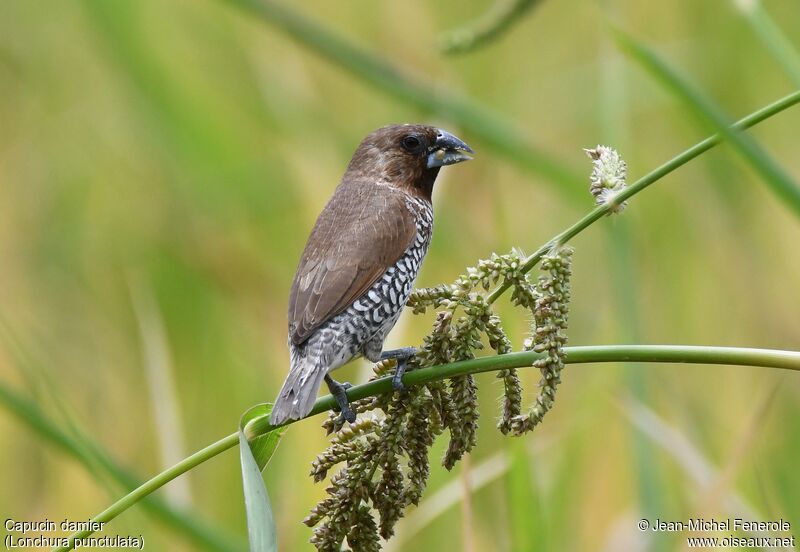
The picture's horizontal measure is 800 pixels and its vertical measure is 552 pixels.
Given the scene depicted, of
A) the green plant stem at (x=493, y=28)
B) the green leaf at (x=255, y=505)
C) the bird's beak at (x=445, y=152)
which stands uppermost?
the bird's beak at (x=445, y=152)

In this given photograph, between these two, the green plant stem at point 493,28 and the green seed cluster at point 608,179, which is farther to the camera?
the green plant stem at point 493,28

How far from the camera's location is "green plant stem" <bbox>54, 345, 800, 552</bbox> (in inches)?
64.4

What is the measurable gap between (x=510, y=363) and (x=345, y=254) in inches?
43.9

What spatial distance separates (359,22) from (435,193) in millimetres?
2476

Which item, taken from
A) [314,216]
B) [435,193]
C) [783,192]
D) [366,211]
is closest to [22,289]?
[314,216]

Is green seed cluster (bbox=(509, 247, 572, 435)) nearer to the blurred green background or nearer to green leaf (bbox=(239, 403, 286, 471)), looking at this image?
green leaf (bbox=(239, 403, 286, 471))

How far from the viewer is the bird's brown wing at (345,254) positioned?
277cm

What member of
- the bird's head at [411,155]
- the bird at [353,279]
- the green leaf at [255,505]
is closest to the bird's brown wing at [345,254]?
the bird at [353,279]

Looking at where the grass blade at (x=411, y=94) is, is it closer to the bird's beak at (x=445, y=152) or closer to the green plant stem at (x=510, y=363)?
the bird's beak at (x=445, y=152)

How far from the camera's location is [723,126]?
1.91m

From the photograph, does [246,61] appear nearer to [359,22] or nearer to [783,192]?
[359,22]

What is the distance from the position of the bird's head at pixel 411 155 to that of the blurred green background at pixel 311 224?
12 centimetres

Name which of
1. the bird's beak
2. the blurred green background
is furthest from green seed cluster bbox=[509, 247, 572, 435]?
the bird's beak

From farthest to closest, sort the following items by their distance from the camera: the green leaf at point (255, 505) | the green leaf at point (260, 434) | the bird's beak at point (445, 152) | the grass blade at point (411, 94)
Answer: the bird's beak at point (445, 152) < the grass blade at point (411, 94) < the green leaf at point (260, 434) < the green leaf at point (255, 505)
